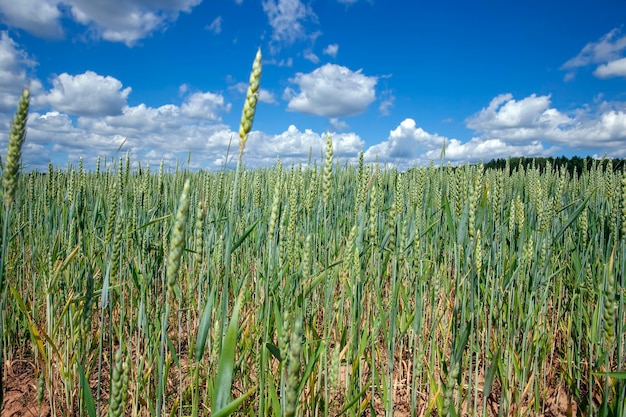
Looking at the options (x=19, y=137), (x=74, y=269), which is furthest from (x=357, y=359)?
(x=74, y=269)

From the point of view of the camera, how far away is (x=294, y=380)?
600mm

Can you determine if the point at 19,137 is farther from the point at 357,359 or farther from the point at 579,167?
the point at 579,167

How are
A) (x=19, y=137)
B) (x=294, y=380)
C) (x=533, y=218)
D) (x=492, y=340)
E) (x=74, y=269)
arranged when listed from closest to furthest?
(x=294, y=380)
(x=19, y=137)
(x=492, y=340)
(x=74, y=269)
(x=533, y=218)

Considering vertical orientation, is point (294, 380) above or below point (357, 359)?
above

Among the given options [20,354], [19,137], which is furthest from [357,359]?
[20,354]

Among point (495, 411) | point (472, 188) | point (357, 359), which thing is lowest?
point (495, 411)

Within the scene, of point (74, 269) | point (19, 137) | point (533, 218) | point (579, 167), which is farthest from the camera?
point (579, 167)

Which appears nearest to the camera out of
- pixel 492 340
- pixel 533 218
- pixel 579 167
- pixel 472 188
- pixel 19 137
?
pixel 19 137

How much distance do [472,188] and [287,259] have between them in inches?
28.6

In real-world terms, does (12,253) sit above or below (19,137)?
below

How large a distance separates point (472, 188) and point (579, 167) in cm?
1188

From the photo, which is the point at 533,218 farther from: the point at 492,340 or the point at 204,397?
the point at 204,397

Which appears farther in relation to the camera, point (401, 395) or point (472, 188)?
point (401, 395)

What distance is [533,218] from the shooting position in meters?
2.86
